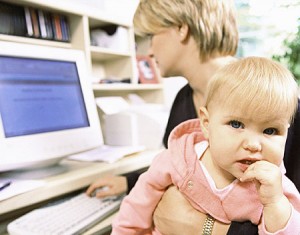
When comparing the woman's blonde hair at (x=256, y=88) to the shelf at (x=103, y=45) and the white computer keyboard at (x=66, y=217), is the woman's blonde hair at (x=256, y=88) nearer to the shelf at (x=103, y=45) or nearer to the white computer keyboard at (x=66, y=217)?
the white computer keyboard at (x=66, y=217)

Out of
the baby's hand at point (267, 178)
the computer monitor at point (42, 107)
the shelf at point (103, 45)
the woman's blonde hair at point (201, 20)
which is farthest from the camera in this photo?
the shelf at point (103, 45)

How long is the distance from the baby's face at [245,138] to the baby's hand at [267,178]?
23 millimetres

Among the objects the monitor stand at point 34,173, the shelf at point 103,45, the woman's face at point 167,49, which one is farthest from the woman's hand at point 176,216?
the shelf at point 103,45

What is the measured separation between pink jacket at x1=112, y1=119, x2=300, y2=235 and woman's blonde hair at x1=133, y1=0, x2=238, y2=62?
49cm

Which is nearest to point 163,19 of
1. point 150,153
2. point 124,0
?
point 150,153

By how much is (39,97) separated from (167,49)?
574 millimetres

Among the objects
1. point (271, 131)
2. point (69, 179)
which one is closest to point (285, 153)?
point (271, 131)

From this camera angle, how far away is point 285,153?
0.99 meters

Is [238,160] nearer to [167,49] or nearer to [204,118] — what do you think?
[204,118]

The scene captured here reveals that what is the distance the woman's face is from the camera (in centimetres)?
135

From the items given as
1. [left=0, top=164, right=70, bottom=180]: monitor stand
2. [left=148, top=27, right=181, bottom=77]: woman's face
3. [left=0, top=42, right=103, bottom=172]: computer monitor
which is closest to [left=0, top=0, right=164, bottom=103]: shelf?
[left=0, top=42, right=103, bottom=172]: computer monitor

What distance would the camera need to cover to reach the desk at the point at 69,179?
102 centimetres

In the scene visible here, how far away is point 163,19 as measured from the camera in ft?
4.38

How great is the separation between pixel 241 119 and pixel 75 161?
3.41ft
